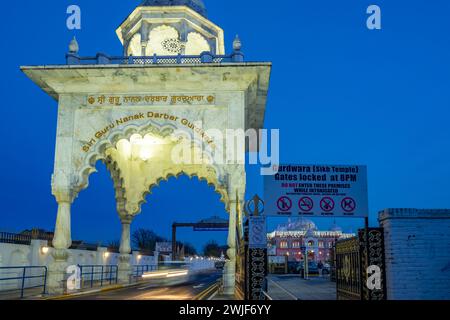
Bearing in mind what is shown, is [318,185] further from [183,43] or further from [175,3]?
[175,3]

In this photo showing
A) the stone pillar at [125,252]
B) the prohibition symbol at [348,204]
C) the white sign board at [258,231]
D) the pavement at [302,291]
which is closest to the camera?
the prohibition symbol at [348,204]

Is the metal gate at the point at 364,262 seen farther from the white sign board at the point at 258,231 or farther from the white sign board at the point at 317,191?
the white sign board at the point at 258,231

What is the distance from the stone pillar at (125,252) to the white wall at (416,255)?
16.5 metres

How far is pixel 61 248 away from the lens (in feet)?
50.7

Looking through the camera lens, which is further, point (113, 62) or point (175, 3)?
point (175, 3)

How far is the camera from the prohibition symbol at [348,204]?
951 cm

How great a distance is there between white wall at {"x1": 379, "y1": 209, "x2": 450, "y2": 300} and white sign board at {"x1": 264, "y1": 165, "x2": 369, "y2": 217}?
90 cm

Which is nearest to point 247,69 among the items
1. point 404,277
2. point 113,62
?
point 113,62

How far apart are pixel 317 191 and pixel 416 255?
2.24 m

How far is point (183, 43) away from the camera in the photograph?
1966 centimetres

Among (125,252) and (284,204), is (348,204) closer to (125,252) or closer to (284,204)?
(284,204)

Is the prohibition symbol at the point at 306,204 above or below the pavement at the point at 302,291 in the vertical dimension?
above

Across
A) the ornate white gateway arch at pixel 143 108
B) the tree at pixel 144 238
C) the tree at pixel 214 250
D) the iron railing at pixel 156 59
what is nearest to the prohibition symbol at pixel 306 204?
the ornate white gateway arch at pixel 143 108
